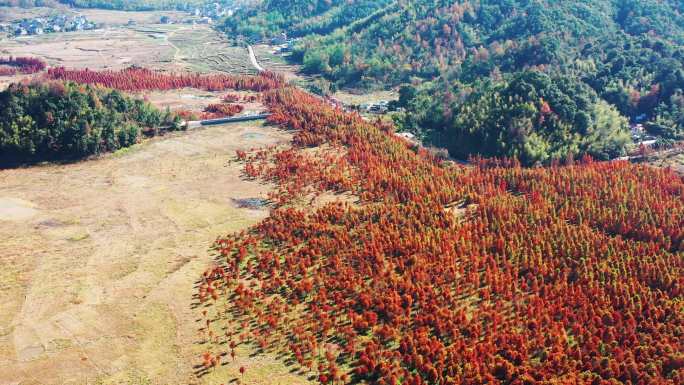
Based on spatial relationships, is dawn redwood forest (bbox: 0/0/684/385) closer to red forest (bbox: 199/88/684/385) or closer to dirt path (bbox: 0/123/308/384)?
red forest (bbox: 199/88/684/385)

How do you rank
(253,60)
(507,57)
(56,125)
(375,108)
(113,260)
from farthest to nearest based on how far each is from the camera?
(253,60) < (507,57) < (375,108) < (56,125) < (113,260)

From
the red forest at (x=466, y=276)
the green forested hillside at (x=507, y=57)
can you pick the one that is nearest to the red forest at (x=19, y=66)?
the green forested hillside at (x=507, y=57)

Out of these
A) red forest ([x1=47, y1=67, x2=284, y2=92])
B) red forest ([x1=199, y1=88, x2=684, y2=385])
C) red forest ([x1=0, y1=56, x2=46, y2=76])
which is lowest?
red forest ([x1=199, y1=88, x2=684, y2=385])

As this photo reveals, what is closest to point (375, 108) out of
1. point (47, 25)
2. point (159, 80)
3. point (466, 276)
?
point (159, 80)

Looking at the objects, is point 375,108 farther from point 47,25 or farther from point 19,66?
point 47,25

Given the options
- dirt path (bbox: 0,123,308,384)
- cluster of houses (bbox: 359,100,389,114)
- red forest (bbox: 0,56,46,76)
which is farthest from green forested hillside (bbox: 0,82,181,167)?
red forest (bbox: 0,56,46,76)

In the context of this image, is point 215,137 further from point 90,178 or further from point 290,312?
point 290,312

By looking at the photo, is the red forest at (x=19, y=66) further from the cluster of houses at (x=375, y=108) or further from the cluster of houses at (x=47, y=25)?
the cluster of houses at (x=375, y=108)
